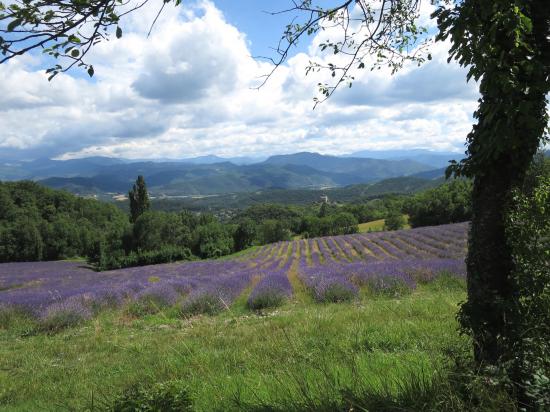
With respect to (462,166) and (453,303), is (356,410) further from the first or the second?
(453,303)

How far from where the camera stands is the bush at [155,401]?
116 inches

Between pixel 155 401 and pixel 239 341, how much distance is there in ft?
12.2

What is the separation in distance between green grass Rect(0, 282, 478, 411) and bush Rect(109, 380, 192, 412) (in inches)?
11.1

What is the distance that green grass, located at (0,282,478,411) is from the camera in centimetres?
351

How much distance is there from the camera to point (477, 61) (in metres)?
2.71

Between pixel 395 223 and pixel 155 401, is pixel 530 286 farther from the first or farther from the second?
pixel 395 223

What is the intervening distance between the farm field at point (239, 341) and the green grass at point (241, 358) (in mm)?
26

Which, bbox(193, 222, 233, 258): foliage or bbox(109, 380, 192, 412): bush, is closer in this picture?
bbox(109, 380, 192, 412): bush

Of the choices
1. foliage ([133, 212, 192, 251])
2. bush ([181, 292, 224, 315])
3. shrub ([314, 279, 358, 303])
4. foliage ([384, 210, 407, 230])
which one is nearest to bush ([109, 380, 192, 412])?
bush ([181, 292, 224, 315])

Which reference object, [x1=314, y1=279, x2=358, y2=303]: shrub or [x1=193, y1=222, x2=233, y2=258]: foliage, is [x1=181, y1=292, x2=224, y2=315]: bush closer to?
[x1=314, y1=279, x2=358, y2=303]: shrub

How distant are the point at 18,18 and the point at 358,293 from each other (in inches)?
424

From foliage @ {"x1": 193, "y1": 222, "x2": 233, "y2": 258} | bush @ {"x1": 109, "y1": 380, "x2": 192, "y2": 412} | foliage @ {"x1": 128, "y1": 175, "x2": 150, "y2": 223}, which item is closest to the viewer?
bush @ {"x1": 109, "y1": 380, "x2": 192, "y2": 412}

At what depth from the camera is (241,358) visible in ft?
17.4

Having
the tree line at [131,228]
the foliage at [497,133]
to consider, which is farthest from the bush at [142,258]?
the foliage at [497,133]
